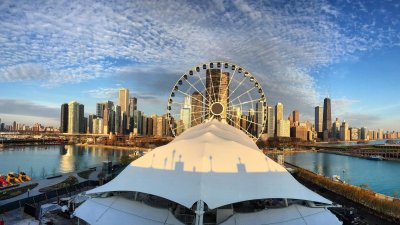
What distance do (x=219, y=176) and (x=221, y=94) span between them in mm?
22550

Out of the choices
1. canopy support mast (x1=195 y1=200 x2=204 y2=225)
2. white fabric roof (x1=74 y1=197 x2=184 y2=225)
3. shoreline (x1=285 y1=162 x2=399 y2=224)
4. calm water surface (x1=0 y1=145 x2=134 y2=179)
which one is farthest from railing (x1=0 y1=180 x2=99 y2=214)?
shoreline (x1=285 y1=162 x2=399 y2=224)

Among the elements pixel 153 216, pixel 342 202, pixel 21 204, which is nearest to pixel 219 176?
pixel 153 216

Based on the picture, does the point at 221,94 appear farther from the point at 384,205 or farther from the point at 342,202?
the point at 384,205

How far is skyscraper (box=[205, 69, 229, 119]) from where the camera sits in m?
35.6

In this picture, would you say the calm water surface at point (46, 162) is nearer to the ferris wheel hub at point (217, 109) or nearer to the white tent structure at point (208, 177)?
the ferris wheel hub at point (217, 109)

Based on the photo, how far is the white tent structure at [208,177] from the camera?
43.8ft

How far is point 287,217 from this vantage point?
46.6ft

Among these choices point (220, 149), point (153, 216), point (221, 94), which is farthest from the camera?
point (221, 94)

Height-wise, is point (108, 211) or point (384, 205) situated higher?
point (108, 211)

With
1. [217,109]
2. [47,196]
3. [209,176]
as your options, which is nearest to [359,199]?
[217,109]

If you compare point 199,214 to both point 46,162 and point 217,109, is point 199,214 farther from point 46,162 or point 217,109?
point 46,162

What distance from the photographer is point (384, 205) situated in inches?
941

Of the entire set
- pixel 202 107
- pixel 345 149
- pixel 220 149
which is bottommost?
pixel 345 149

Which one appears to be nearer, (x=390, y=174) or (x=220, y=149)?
(x=220, y=149)
